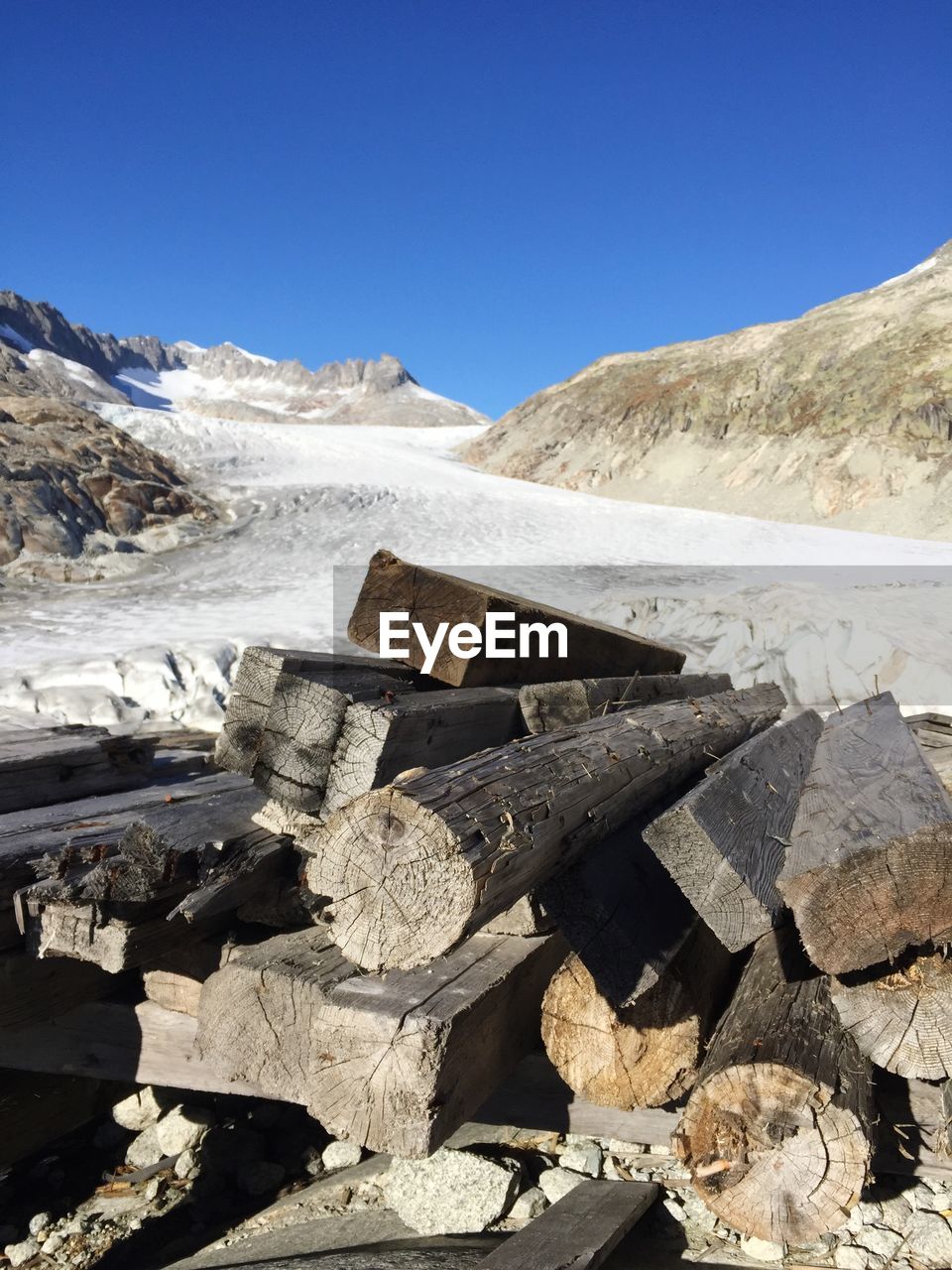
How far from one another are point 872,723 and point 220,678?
5.57 metres

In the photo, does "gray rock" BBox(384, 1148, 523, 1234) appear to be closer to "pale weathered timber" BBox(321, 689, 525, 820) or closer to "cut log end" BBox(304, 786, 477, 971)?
"cut log end" BBox(304, 786, 477, 971)

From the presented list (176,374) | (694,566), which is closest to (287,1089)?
(694,566)

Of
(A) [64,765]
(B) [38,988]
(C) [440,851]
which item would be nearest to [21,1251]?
(B) [38,988]

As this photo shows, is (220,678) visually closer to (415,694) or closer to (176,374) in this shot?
(415,694)

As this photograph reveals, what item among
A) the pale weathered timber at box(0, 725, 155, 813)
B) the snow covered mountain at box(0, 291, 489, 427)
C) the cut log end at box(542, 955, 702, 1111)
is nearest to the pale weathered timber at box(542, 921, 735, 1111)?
the cut log end at box(542, 955, 702, 1111)

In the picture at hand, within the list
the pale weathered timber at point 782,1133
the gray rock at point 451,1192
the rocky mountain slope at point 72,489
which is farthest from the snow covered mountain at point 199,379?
the pale weathered timber at point 782,1133

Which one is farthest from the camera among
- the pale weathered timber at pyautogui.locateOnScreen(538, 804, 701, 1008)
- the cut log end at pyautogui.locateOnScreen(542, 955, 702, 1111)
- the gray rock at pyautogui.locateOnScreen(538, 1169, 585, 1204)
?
the gray rock at pyautogui.locateOnScreen(538, 1169, 585, 1204)

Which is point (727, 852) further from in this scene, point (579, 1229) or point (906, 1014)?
point (579, 1229)

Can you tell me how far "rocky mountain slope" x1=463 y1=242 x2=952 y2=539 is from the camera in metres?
26.0

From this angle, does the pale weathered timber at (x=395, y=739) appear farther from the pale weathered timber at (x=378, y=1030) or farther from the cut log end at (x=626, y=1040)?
the cut log end at (x=626, y=1040)

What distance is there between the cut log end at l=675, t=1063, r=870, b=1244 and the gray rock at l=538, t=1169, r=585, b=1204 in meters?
0.66

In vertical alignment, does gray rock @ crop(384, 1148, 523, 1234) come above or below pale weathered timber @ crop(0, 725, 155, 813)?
below

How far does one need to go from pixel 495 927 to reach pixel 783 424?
29.9 m

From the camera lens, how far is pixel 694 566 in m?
14.2
